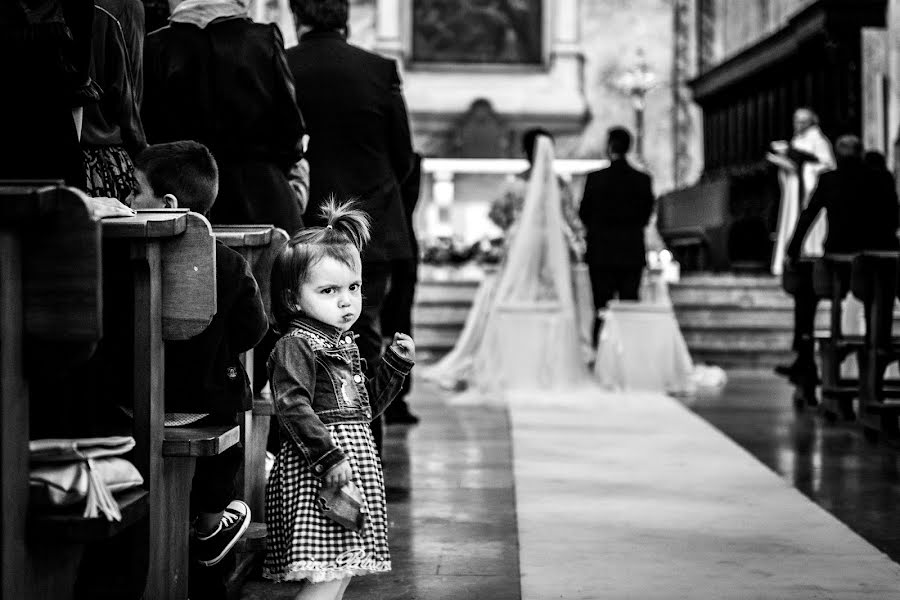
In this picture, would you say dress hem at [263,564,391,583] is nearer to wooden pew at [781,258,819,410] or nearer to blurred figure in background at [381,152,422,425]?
blurred figure in background at [381,152,422,425]

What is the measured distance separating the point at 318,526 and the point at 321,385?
309 mm

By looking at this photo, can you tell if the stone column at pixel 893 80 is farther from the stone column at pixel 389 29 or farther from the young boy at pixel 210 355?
the young boy at pixel 210 355

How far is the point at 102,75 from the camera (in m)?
3.78

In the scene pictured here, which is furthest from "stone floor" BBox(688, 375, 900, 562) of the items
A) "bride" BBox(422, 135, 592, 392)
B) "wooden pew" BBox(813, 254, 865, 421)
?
"bride" BBox(422, 135, 592, 392)

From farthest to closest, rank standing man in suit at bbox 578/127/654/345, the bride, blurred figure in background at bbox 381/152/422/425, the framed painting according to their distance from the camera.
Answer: the framed painting → standing man in suit at bbox 578/127/654/345 → the bride → blurred figure in background at bbox 381/152/422/425

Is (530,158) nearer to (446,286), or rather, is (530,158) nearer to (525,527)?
(446,286)

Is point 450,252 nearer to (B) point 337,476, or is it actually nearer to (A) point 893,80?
(A) point 893,80

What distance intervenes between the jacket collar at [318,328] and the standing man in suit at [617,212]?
23.8ft

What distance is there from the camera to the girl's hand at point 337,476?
2971 mm

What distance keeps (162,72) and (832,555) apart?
2566 millimetres

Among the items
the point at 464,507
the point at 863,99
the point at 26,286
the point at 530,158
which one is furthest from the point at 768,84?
the point at 26,286

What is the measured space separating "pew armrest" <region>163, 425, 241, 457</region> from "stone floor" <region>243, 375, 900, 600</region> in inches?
25.7

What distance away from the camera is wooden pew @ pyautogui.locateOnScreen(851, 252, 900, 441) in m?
7.20

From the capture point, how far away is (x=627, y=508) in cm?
511
